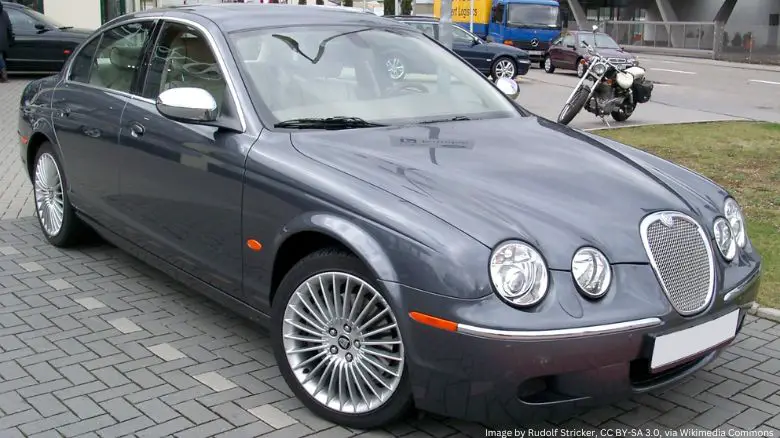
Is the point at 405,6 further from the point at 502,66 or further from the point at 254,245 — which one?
the point at 254,245

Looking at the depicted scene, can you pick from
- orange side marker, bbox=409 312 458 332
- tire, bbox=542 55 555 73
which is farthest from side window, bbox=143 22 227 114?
tire, bbox=542 55 555 73

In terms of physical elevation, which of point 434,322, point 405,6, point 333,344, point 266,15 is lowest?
point 333,344

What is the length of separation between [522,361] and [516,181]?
2.85 ft

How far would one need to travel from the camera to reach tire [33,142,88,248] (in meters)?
5.66

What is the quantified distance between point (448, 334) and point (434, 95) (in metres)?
1.86

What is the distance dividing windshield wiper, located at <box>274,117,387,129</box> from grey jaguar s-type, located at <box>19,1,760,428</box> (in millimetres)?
13

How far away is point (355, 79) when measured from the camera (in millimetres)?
4270

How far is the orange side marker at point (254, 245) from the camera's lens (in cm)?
372

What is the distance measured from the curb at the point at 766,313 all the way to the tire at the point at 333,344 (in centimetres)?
258

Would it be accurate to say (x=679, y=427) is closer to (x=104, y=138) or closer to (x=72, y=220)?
(x=104, y=138)

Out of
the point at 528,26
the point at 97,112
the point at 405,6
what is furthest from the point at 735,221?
the point at 405,6

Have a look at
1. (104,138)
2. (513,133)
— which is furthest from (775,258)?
(104,138)

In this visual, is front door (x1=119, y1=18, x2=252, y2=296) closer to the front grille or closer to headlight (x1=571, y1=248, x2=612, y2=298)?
headlight (x1=571, y1=248, x2=612, y2=298)

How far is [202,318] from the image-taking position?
4.72m
